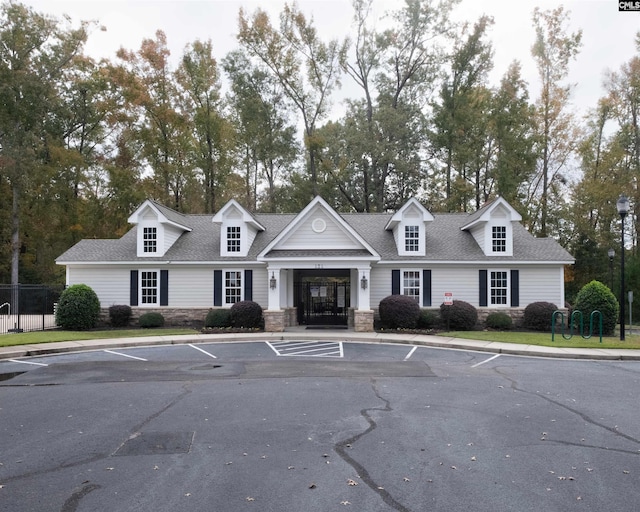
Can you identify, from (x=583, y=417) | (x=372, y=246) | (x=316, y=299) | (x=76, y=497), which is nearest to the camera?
(x=76, y=497)

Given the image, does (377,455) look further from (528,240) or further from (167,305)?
(528,240)

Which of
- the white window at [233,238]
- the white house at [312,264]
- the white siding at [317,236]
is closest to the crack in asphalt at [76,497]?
the white house at [312,264]

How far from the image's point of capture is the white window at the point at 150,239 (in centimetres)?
2447

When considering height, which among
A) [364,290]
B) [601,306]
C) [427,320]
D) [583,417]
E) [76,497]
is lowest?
[583,417]

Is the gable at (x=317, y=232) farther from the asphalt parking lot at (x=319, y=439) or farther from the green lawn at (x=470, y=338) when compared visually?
the asphalt parking lot at (x=319, y=439)

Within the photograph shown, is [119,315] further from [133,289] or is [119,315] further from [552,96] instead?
[552,96]

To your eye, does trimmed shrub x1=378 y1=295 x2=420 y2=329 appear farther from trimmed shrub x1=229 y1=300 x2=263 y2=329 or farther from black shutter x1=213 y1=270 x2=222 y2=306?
black shutter x1=213 y1=270 x2=222 y2=306

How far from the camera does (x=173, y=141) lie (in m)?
35.8

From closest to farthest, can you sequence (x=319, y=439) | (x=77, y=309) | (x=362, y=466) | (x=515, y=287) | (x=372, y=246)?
(x=362, y=466) → (x=319, y=439) → (x=77, y=309) → (x=515, y=287) → (x=372, y=246)

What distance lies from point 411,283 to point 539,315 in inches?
233

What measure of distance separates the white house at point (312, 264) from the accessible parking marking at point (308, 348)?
173 inches

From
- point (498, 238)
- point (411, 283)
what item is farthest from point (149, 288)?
point (498, 238)

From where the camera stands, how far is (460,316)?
2186cm

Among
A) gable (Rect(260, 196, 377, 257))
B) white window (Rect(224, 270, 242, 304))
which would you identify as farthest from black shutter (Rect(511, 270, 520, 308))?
white window (Rect(224, 270, 242, 304))
